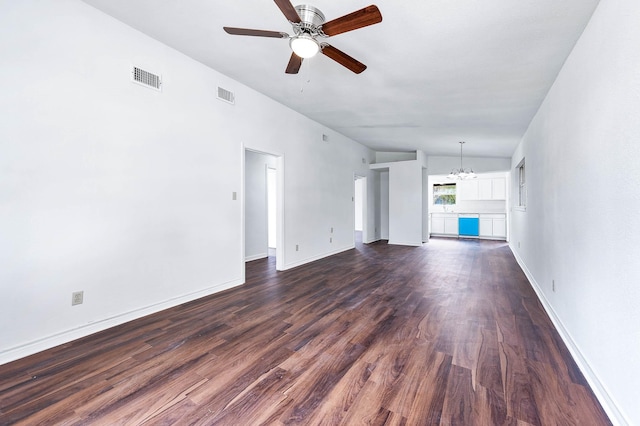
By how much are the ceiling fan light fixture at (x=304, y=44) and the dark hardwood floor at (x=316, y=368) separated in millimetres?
2336

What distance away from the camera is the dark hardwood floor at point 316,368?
153 cm

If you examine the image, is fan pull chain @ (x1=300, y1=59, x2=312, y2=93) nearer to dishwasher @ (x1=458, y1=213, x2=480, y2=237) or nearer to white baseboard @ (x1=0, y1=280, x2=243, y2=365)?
white baseboard @ (x1=0, y1=280, x2=243, y2=365)

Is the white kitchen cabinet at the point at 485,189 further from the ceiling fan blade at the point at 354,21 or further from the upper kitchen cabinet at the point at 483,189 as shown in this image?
the ceiling fan blade at the point at 354,21

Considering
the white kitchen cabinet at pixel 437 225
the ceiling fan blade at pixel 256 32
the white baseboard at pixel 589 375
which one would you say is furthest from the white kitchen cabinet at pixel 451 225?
the ceiling fan blade at pixel 256 32

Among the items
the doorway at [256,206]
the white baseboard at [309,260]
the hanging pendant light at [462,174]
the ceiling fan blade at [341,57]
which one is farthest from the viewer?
the hanging pendant light at [462,174]

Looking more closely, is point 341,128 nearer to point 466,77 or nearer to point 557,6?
point 466,77

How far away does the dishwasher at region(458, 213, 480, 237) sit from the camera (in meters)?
9.36

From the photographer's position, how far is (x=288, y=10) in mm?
1777

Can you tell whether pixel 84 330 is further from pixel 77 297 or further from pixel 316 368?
pixel 316 368

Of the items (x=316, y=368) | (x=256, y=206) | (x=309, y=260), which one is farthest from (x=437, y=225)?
(x=316, y=368)

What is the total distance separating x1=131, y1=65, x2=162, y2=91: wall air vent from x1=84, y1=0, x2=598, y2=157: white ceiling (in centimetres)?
38

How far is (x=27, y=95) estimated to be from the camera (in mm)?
2104

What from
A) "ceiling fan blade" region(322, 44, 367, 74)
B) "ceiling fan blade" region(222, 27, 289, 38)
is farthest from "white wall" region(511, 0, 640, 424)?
"ceiling fan blade" region(222, 27, 289, 38)

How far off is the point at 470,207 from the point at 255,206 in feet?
25.5
